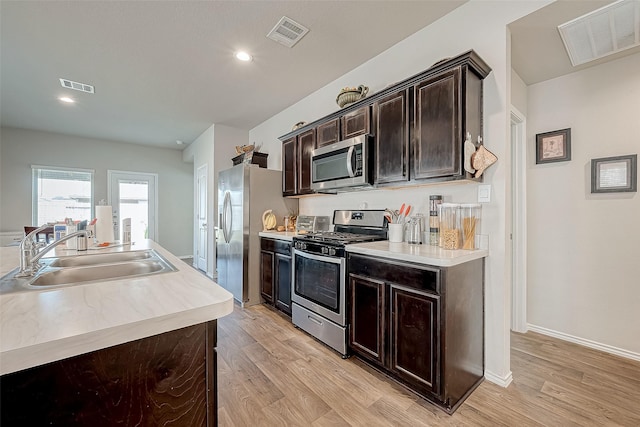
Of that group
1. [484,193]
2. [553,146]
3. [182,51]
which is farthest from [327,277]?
[182,51]

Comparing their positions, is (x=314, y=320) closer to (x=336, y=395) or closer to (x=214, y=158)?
(x=336, y=395)

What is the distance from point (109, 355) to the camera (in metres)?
0.71

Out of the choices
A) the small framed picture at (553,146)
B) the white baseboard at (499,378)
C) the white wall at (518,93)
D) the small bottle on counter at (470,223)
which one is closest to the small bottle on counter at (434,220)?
the small bottle on counter at (470,223)

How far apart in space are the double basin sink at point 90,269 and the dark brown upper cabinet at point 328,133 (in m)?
1.94

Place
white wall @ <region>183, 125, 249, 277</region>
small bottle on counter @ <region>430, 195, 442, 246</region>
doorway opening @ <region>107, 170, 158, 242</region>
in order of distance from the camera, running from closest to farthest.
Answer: small bottle on counter @ <region>430, 195, 442, 246</region> < white wall @ <region>183, 125, 249, 277</region> < doorway opening @ <region>107, 170, 158, 242</region>

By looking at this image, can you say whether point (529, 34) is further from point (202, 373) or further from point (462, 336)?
point (202, 373)

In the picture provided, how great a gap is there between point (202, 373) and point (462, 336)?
1601 millimetres

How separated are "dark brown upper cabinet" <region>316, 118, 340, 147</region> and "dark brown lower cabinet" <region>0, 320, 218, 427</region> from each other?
7.71 ft

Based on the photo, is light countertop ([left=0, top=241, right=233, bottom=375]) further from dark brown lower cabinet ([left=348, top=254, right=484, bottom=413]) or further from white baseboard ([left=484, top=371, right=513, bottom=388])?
white baseboard ([left=484, top=371, right=513, bottom=388])

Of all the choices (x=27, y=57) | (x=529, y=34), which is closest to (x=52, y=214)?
(x=27, y=57)

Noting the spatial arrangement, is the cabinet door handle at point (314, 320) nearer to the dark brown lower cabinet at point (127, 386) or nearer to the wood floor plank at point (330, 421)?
the wood floor plank at point (330, 421)

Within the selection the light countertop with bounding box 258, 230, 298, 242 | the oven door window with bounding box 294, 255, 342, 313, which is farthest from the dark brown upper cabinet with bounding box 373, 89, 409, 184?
the light countertop with bounding box 258, 230, 298, 242

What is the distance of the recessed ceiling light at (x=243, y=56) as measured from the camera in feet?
9.14

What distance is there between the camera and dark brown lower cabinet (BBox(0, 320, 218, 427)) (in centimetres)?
63
